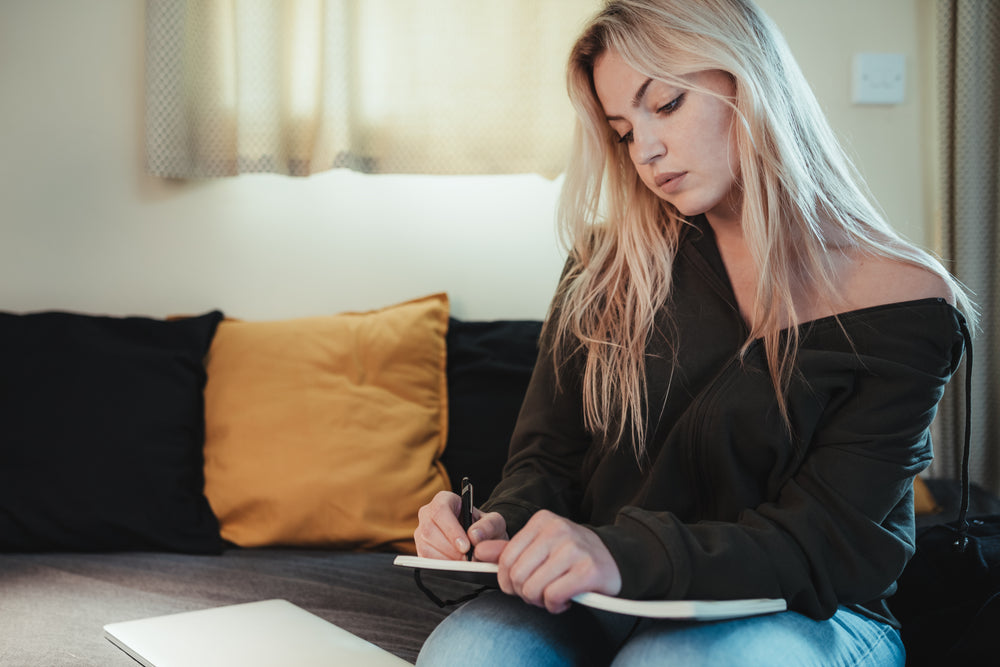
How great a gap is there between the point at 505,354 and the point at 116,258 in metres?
0.89

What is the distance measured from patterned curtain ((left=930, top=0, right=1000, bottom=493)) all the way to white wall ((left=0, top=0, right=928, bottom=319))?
0.08 meters

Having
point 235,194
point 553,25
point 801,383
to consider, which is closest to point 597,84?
point 801,383

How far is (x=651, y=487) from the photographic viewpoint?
1048 mm

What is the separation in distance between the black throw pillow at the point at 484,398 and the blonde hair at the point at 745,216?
54 centimetres

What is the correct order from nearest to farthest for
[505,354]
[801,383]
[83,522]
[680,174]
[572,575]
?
[572,575] → [801,383] → [680,174] → [83,522] → [505,354]

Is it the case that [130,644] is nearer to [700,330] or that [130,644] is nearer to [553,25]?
[700,330]

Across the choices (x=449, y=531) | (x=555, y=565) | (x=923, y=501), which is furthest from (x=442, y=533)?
(x=923, y=501)

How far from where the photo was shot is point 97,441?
162cm

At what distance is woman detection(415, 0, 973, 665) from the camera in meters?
0.84

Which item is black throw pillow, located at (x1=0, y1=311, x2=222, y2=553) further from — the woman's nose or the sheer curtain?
the woman's nose

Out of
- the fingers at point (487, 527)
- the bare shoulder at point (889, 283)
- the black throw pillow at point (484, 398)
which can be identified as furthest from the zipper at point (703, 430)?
the black throw pillow at point (484, 398)

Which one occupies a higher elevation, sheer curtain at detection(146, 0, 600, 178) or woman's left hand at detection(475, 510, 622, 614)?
sheer curtain at detection(146, 0, 600, 178)

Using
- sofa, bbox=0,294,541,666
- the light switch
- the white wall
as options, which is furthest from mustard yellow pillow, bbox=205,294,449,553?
the light switch

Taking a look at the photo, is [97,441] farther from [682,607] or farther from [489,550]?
[682,607]
